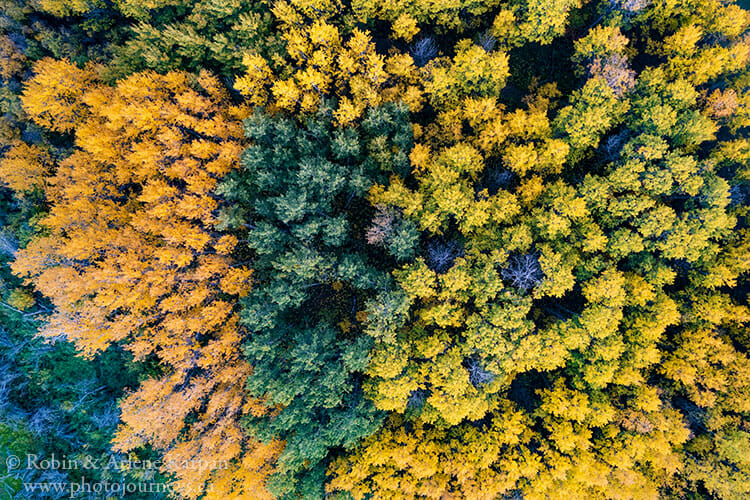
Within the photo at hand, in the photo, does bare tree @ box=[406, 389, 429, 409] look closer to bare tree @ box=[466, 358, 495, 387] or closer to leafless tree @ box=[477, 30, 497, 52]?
bare tree @ box=[466, 358, 495, 387]

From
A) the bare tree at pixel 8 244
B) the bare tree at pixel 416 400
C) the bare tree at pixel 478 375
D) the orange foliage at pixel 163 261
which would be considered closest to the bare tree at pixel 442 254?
the bare tree at pixel 478 375

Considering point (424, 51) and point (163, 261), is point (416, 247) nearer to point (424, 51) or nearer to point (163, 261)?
point (424, 51)

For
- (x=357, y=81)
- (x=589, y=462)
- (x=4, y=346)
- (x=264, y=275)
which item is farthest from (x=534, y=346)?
(x=4, y=346)

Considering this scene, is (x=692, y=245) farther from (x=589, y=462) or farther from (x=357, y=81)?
(x=357, y=81)

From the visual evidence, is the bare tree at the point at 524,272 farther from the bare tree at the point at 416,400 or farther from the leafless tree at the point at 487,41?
the leafless tree at the point at 487,41

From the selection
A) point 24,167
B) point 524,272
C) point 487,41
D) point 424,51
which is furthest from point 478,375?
point 24,167

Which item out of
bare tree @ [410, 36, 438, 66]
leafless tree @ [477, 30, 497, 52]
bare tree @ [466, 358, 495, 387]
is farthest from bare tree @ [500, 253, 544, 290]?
bare tree @ [410, 36, 438, 66]
